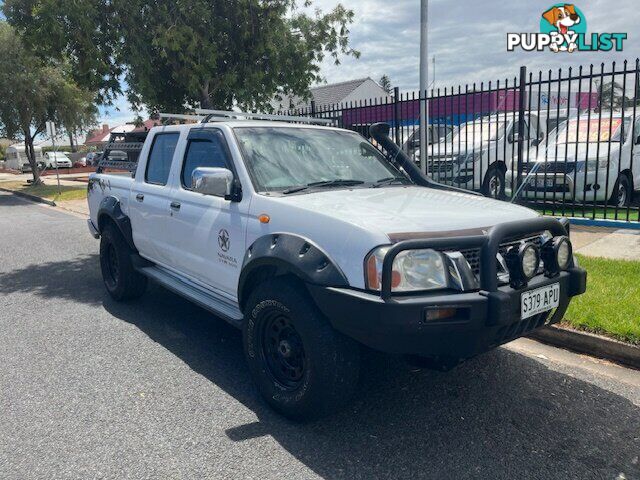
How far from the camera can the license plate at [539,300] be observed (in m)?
2.86

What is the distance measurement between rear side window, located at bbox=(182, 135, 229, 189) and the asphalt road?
57.5 inches

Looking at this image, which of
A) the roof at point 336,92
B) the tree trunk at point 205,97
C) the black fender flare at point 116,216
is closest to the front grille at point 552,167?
the tree trunk at point 205,97

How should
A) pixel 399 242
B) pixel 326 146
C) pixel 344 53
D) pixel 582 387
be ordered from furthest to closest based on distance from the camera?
pixel 344 53, pixel 326 146, pixel 582 387, pixel 399 242

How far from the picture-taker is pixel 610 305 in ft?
14.7

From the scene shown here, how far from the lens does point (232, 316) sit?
368 centimetres

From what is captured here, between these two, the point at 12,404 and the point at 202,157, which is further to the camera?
the point at 202,157

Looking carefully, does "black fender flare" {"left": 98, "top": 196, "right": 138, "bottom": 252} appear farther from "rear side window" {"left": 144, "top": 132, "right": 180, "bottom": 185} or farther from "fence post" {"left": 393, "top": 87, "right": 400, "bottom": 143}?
"fence post" {"left": 393, "top": 87, "right": 400, "bottom": 143}

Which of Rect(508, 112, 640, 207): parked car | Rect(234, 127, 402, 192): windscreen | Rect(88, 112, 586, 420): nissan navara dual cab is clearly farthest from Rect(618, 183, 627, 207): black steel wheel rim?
Rect(234, 127, 402, 192): windscreen

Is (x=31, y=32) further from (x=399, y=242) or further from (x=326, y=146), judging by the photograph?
(x=399, y=242)

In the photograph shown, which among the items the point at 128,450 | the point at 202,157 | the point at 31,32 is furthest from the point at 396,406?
the point at 31,32

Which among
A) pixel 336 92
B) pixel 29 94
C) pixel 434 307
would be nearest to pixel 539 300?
pixel 434 307

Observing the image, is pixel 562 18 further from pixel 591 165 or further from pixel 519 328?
pixel 519 328

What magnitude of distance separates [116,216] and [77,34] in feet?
11.5

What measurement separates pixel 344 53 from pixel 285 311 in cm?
788
